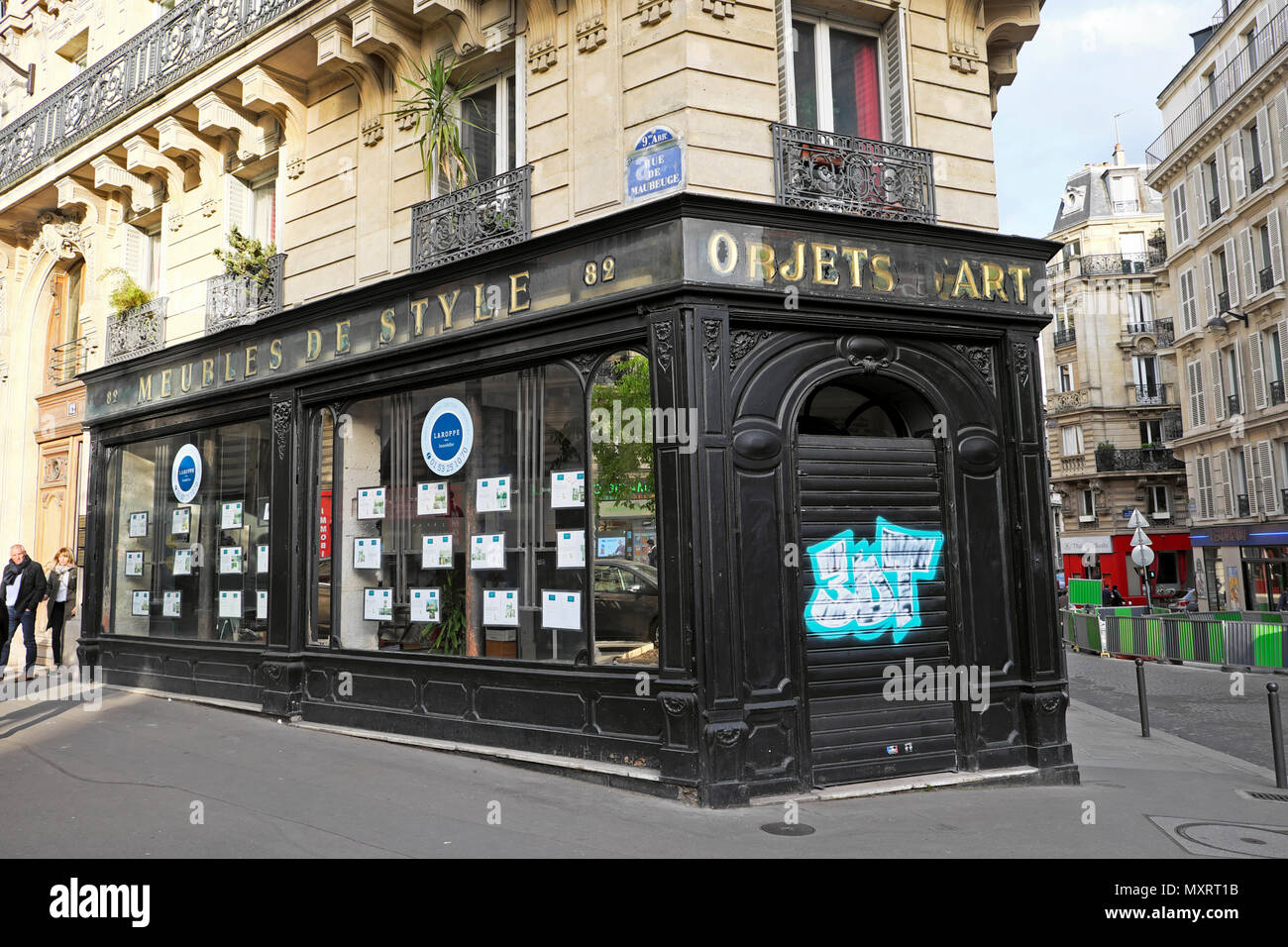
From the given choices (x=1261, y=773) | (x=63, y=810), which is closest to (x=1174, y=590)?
(x=1261, y=773)

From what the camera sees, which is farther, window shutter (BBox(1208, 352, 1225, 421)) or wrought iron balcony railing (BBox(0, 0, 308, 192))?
window shutter (BBox(1208, 352, 1225, 421))

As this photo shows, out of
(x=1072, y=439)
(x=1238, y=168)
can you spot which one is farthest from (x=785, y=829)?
(x=1072, y=439)

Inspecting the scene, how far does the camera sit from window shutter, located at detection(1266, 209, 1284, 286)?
28.4m

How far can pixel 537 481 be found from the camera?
8680 millimetres

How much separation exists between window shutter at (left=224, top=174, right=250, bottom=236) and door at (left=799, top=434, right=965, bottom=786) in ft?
27.6

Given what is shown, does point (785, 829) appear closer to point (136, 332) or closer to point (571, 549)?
point (571, 549)

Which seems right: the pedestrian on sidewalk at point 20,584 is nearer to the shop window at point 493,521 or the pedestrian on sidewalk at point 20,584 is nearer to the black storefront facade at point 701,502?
the black storefront facade at point 701,502

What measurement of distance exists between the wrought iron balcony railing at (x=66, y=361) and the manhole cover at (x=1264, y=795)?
16.1 meters

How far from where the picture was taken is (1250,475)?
3097cm

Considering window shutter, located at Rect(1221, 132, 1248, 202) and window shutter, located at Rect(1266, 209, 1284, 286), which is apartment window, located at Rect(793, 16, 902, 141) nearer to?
window shutter, located at Rect(1266, 209, 1284, 286)

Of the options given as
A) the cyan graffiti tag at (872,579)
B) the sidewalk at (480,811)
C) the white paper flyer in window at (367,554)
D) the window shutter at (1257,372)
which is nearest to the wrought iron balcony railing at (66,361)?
the white paper flyer in window at (367,554)

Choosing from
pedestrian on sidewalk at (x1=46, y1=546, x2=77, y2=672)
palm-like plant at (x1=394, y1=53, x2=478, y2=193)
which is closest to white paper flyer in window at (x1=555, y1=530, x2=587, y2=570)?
palm-like plant at (x1=394, y1=53, x2=478, y2=193)

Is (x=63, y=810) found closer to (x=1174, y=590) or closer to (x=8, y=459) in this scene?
(x=8, y=459)

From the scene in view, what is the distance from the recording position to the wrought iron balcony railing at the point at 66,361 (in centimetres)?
1567
